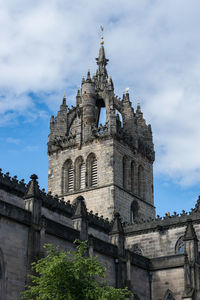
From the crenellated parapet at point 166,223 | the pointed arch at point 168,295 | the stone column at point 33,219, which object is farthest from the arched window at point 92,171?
the stone column at point 33,219

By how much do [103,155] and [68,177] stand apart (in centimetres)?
465

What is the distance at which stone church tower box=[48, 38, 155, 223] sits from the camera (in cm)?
5316

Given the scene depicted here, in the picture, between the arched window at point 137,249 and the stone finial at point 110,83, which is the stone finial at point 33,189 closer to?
the arched window at point 137,249

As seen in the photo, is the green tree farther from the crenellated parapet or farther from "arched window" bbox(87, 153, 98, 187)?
"arched window" bbox(87, 153, 98, 187)

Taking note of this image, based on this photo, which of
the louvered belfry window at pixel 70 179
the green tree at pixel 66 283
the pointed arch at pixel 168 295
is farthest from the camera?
the louvered belfry window at pixel 70 179

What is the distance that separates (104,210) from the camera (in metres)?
51.6

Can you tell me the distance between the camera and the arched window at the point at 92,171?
54.1m

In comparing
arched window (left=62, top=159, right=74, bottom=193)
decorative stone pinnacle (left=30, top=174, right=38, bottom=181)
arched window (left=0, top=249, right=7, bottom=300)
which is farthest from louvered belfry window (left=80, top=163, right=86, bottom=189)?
arched window (left=0, top=249, right=7, bottom=300)

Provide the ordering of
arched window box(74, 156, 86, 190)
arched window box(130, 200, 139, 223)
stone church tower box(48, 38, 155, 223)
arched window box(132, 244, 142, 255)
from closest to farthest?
arched window box(132, 244, 142, 255), stone church tower box(48, 38, 155, 223), arched window box(130, 200, 139, 223), arched window box(74, 156, 86, 190)

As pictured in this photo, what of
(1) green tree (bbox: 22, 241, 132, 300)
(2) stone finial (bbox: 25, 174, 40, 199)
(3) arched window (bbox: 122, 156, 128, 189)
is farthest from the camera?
(3) arched window (bbox: 122, 156, 128, 189)

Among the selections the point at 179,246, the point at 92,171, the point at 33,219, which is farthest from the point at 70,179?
the point at 33,219

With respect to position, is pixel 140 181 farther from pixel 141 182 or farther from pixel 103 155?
pixel 103 155

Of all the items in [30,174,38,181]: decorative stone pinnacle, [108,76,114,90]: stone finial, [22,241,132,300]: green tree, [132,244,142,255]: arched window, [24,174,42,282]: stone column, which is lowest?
[22,241,132,300]: green tree

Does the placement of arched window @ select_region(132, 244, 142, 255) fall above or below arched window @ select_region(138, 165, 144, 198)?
below
